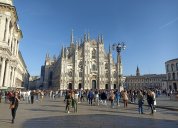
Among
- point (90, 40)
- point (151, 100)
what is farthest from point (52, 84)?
point (151, 100)

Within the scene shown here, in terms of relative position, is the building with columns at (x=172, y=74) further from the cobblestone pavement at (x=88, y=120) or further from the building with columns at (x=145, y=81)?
the cobblestone pavement at (x=88, y=120)

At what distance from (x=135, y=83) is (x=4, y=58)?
10043cm

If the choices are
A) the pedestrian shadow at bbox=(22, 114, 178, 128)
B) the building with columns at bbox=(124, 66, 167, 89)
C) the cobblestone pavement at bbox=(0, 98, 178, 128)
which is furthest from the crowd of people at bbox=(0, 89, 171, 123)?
the building with columns at bbox=(124, 66, 167, 89)

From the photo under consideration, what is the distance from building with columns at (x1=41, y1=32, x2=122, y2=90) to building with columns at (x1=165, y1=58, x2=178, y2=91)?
16.2m

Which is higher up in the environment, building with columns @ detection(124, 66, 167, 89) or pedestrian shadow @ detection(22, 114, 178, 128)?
building with columns @ detection(124, 66, 167, 89)

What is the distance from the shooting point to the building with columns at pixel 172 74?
66812 mm

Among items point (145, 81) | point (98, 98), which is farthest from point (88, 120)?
point (145, 81)

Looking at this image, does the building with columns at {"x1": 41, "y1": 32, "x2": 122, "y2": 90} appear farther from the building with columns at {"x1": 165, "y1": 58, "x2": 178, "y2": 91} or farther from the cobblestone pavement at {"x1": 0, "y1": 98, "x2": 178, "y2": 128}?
the cobblestone pavement at {"x1": 0, "y1": 98, "x2": 178, "y2": 128}

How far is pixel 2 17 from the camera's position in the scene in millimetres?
32625

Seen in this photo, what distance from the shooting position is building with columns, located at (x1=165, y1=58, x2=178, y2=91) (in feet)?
219

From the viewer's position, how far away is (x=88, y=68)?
7175 centimetres

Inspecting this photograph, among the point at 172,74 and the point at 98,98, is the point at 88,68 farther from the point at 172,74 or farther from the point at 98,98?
the point at 98,98

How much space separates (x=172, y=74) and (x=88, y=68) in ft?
91.5

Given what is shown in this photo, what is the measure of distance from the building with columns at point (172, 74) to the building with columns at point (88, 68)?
16238 mm
